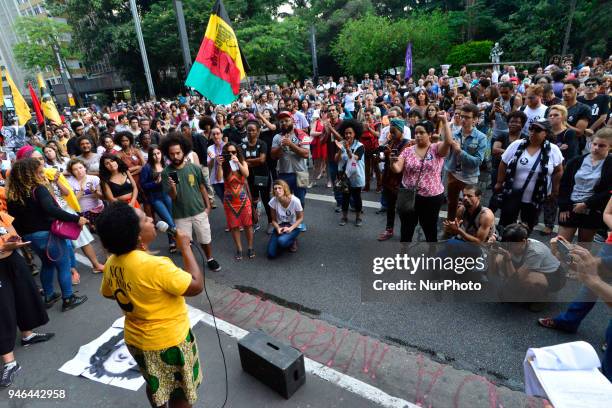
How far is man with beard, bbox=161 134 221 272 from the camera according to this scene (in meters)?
4.60

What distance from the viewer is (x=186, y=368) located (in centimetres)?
242

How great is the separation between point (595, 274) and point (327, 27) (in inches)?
1366

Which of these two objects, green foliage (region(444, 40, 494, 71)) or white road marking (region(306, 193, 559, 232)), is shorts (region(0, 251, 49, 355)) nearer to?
white road marking (region(306, 193, 559, 232))

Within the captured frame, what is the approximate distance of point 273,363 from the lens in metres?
2.92

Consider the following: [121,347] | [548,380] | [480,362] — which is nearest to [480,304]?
[480,362]

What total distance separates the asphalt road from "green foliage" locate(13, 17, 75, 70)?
150 ft

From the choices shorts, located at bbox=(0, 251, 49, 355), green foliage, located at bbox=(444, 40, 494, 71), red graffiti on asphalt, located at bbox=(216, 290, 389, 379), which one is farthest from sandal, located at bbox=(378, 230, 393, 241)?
green foliage, located at bbox=(444, 40, 494, 71)

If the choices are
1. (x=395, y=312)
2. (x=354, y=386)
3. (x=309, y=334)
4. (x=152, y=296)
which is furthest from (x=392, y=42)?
(x=152, y=296)

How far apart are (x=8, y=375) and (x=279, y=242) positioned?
10.5 feet

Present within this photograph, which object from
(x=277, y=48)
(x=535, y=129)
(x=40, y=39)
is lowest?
(x=535, y=129)

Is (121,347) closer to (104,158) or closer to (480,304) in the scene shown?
(104,158)

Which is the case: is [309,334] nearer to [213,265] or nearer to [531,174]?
[213,265]

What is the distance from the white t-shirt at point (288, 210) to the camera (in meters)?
5.30

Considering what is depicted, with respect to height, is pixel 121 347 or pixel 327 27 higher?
pixel 327 27
